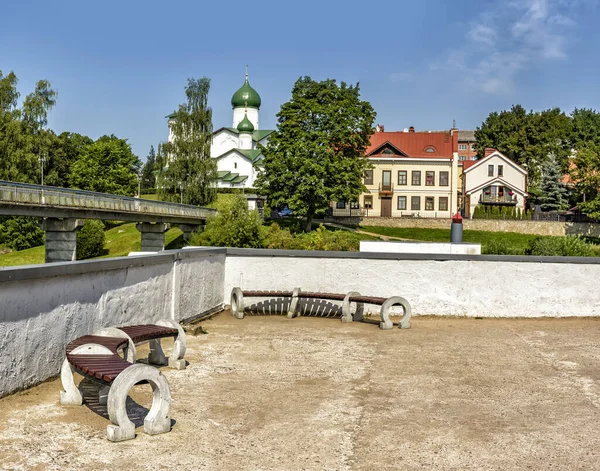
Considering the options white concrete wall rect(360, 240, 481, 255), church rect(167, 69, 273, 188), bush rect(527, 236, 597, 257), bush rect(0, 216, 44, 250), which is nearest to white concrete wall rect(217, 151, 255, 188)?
church rect(167, 69, 273, 188)

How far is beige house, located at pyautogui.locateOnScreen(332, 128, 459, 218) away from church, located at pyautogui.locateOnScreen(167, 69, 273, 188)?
13868 mm

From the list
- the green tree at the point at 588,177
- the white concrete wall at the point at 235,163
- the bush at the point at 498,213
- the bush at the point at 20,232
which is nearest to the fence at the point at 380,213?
the bush at the point at 498,213

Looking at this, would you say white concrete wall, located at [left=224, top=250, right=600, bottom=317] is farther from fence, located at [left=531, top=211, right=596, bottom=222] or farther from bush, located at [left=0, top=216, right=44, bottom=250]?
bush, located at [left=0, top=216, right=44, bottom=250]

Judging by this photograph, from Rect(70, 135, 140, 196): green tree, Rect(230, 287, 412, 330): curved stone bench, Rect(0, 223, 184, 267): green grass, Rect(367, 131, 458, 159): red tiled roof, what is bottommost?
Rect(0, 223, 184, 267): green grass

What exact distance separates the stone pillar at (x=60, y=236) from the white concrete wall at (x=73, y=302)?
38.1m

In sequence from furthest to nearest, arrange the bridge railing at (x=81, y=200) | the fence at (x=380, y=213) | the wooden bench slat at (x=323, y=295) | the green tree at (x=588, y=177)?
1. the fence at (x=380, y=213)
2. the green tree at (x=588, y=177)
3. the bridge railing at (x=81, y=200)
4. the wooden bench slat at (x=323, y=295)

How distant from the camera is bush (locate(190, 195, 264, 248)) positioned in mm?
37875

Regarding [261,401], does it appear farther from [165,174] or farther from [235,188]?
[235,188]

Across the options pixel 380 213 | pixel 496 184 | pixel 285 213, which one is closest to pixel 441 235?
pixel 380 213

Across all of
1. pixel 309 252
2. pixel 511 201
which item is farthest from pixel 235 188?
pixel 309 252

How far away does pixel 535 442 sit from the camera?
6695 mm

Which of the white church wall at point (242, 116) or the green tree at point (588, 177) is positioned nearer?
the green tree at point (588, 177)

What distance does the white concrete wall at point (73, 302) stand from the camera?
312 inches

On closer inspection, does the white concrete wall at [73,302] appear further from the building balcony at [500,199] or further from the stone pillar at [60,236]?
the building balcony at [500,199]
